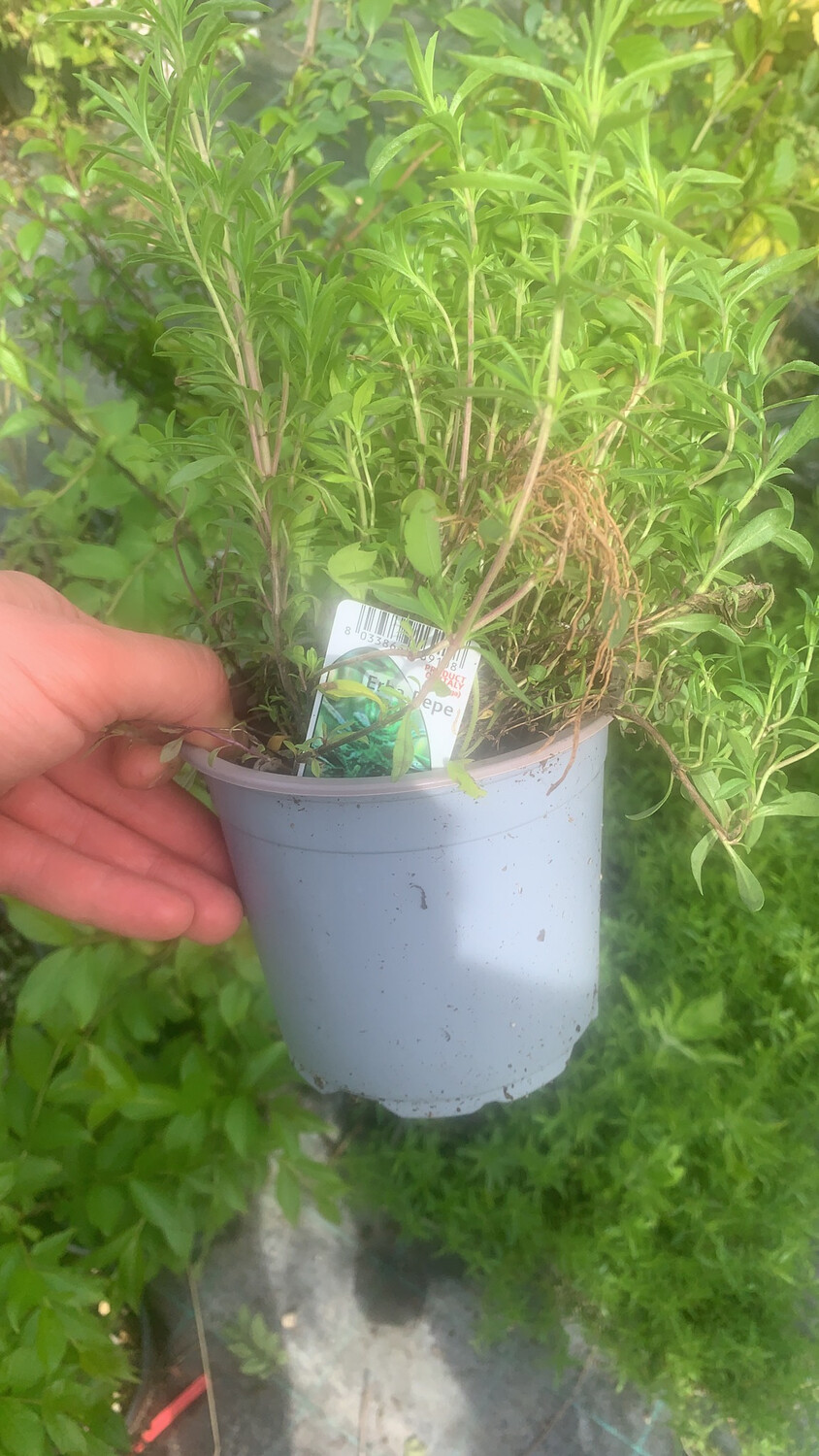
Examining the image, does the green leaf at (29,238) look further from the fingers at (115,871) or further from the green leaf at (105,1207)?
the green leaf at (105,1207)

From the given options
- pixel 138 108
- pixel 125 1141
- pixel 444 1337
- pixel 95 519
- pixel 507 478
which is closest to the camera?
pixel 138 108

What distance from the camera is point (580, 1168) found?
3.54ft

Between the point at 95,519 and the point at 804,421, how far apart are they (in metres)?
1.05

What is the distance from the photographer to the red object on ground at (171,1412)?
112 cm

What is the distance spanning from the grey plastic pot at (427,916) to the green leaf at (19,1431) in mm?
382

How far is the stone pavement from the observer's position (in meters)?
1.07

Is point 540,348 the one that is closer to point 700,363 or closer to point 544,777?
point 700,363

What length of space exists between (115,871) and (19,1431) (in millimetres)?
520

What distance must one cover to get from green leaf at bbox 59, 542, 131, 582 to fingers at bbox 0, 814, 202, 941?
33 cm

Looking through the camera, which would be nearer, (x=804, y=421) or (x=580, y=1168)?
(x=804, y=421)

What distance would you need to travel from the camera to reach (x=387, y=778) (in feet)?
2.03

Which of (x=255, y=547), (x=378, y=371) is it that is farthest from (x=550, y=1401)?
(x=378, y=371)

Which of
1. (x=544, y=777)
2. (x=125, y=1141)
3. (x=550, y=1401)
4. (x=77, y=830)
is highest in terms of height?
(x=544, y=777)

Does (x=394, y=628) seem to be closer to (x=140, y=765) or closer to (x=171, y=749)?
(x=171, y=749)
